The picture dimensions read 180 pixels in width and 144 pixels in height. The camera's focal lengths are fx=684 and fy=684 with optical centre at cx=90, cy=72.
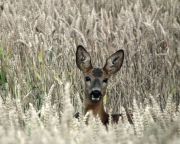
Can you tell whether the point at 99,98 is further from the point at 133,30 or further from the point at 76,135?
the point at 76,135

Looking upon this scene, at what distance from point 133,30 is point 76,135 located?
196 inches

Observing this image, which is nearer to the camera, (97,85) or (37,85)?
(97,85)

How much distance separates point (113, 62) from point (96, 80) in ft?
1.44

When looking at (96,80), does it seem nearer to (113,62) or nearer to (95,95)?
(95,95)

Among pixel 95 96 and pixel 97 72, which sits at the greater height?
pixel 97 72

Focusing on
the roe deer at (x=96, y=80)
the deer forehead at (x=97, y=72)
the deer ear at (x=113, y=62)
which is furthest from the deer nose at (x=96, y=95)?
the deer ear at (x=113, y=62)

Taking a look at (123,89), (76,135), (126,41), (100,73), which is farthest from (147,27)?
(76,135)

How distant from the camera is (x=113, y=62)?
7.20m

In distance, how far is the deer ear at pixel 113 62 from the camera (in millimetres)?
7143

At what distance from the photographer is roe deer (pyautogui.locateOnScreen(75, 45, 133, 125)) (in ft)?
21.9

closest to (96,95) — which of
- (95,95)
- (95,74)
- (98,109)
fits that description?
(95,95)

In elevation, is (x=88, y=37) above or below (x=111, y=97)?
above

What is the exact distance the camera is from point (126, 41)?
8398mm

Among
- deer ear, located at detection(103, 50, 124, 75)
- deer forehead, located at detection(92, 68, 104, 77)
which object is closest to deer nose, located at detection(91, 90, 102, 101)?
deer forehead, located at detection(92, 68, 104, 77)
